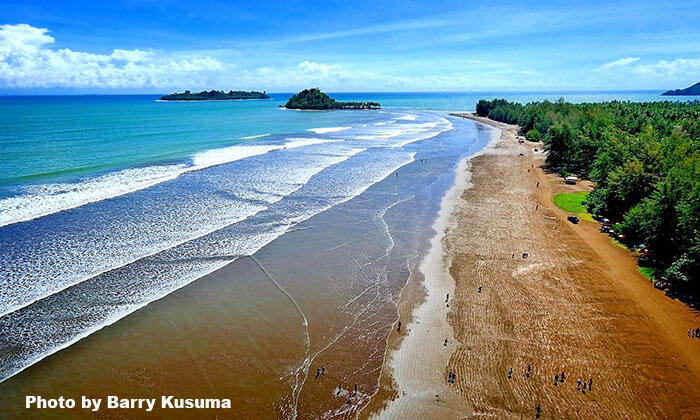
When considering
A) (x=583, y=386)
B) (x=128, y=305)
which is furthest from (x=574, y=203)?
(x=128, y=305)

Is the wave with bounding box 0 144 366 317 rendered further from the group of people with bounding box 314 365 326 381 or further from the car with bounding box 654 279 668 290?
the car with bounding box 654 279 668 290

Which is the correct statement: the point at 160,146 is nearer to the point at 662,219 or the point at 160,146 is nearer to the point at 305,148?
the point at 305,148

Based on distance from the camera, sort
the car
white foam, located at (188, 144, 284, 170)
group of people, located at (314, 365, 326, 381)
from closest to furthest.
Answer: group of people, located at (314, 365, 326, 381) → the car → white foam, located at (188, 144, 284, 170)

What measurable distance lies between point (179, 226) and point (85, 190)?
1529cm

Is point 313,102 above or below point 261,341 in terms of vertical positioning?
above

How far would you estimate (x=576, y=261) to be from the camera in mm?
25984

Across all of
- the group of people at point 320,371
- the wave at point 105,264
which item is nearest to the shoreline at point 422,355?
the group of people at point 320,371

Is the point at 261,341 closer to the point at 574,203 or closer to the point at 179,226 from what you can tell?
the point at 179,226

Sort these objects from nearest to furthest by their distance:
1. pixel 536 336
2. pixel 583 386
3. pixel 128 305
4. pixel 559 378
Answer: pixel 583 386 → pixel 559 378 → pixel 536 336 → pixel 128 305

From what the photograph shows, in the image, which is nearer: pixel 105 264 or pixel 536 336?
pixel 536 336

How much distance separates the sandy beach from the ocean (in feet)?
8.50

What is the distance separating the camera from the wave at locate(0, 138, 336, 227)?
105 ft

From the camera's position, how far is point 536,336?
18.5 m

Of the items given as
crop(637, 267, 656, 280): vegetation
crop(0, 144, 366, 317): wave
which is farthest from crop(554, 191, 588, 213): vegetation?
crop(0, 144, 366, 317): wave
